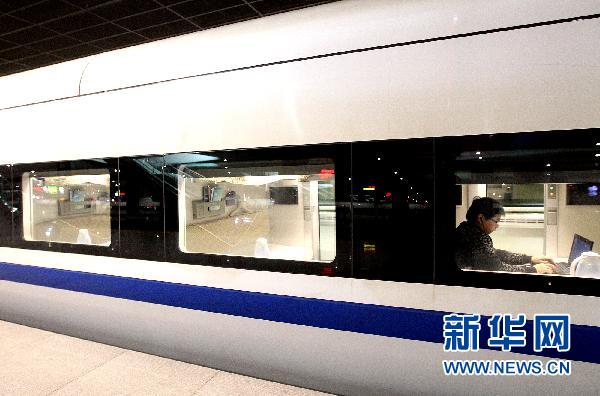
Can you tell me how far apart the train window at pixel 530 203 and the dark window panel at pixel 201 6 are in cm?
305

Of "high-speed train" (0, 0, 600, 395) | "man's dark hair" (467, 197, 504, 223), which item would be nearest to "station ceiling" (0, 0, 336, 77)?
"high-speed train" (0, 0, 600, 395)

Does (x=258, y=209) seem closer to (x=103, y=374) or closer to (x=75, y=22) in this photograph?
(x=103, y=374)

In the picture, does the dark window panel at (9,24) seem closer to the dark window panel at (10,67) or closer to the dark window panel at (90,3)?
the dark window panel at (90,3)

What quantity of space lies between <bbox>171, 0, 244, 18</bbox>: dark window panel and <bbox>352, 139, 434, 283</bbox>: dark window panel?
2614mm

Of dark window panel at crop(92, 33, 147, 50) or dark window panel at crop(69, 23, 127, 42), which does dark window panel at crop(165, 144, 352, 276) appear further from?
dark window panel at crop(92, 33, 147, 50)

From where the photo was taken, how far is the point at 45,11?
4.32 meters

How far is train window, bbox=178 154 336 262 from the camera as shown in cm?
264

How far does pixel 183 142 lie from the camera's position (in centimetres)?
296

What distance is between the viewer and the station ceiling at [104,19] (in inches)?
163

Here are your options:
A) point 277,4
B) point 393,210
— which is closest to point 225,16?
point 277,4

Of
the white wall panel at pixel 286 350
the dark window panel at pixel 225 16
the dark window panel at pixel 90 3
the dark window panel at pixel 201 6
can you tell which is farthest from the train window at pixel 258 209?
the dark window panel at pixel 90 3

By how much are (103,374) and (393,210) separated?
2.63 m

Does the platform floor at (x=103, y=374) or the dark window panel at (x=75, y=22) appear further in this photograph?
the dark window panel at (x=75, y=22)

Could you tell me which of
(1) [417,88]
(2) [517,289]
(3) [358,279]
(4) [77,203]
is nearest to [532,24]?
(1) [417,88]
